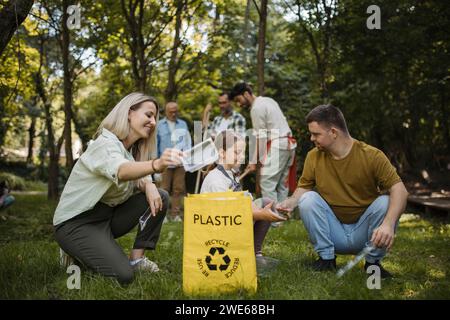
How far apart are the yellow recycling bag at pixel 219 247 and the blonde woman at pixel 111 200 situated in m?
0.39

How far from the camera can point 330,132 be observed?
3027 millimetres

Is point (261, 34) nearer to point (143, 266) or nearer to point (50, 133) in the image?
point (143, 266)

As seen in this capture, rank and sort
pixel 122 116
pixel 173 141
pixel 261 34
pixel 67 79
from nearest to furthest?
pixel 122 116
pixel 173 141
pixel 261 34
pixel 67 79

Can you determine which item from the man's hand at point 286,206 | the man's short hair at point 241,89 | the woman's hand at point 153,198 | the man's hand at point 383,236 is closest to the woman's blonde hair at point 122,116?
the woman's hand at point 153,198

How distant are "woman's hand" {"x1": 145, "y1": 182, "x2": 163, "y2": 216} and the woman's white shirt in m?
0.14

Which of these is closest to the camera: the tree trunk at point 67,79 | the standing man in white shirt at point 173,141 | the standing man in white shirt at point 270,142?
the standing man in white shirt at point 270,142

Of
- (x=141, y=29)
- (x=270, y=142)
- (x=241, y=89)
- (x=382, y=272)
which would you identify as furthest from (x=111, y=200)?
(x=141, y=29)

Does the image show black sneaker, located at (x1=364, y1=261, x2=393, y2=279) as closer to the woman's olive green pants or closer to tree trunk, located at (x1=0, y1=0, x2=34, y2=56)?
the woman's olive green pants

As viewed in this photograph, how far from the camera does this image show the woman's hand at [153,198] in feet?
8.97

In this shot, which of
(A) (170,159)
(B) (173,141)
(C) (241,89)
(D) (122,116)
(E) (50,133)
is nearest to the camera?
A: (A) (170,159)

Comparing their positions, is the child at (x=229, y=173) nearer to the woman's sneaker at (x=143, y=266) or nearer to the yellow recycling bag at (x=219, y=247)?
the yellow recycling bag at (x=219, y=247)

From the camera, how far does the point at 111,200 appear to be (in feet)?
9.49

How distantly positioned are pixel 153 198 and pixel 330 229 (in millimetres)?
1219
